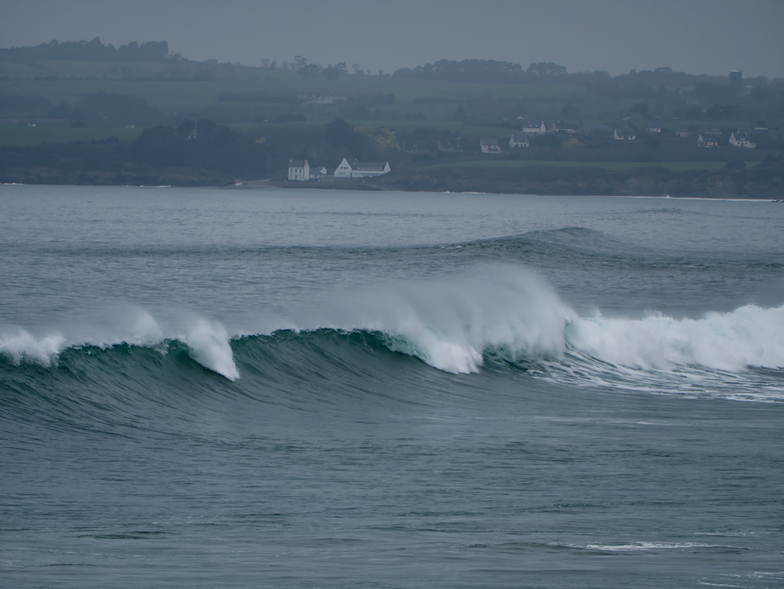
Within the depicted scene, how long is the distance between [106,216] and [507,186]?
10067 centimetres

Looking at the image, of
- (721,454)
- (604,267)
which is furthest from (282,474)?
(604,267)

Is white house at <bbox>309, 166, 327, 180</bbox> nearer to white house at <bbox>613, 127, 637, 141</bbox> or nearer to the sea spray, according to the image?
white house at <bbox>613, 127, 637, 141</bbox>

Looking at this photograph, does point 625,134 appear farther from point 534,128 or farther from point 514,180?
point 514,180

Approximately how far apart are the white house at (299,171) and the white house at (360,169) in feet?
21.0

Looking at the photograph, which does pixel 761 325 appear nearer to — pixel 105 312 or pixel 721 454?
pixel 721 454

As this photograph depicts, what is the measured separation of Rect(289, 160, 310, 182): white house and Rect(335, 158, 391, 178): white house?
6407mm

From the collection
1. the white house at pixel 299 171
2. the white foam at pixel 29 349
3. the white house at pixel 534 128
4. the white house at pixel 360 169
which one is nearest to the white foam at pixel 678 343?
the white foam at pixel 29 349

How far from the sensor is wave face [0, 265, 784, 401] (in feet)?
47.3

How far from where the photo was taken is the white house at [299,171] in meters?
175

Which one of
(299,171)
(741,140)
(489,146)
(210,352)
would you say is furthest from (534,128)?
(210,352)

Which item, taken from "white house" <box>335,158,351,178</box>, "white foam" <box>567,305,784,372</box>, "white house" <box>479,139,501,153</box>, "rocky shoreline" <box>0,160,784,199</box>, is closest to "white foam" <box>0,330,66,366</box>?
"white foam" <box>567,305,784,372</box>

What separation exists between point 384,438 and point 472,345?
696 cm

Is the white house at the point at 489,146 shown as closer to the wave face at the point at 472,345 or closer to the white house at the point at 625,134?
the white house at the point at 625,134

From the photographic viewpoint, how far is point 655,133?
18775 cm
